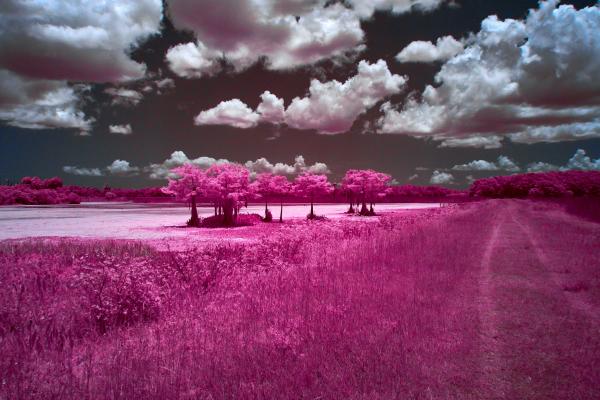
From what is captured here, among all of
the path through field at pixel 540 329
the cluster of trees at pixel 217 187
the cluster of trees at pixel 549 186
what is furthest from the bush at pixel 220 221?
the cluster of trees at pixel 549 186

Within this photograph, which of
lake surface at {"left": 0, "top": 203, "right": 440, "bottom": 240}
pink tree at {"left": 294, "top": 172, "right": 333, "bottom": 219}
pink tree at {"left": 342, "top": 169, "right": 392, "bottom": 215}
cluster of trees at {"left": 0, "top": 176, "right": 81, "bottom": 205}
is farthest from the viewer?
cluster of trees at {"left": 0, "top": 176, "right": 81, "bottom": 205}

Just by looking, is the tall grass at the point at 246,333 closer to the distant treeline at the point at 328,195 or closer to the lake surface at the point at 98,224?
the lake surface at the point at 98,224

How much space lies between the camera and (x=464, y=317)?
7566 mm

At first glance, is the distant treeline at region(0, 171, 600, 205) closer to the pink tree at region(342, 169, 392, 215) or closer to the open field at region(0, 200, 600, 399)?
the pink tree at region(342, 169, 392, 215)

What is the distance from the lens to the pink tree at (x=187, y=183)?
135ft

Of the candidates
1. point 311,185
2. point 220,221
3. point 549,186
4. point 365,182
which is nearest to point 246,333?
point 220,221

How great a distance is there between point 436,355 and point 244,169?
39.2 metres

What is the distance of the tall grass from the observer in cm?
523

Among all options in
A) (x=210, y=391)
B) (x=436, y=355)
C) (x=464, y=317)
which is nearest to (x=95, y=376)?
(x=210, y=391)

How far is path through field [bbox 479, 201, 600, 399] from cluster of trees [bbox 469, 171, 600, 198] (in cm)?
13731

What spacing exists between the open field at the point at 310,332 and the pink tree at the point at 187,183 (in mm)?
28413

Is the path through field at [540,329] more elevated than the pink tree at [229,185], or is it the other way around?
the pink tree at [229,185]

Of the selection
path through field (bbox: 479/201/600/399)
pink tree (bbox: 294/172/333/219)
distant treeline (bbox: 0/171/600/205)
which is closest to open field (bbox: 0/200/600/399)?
path through field (bbox: 479/201/600/399)

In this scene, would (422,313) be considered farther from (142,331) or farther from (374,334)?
(142,331)
